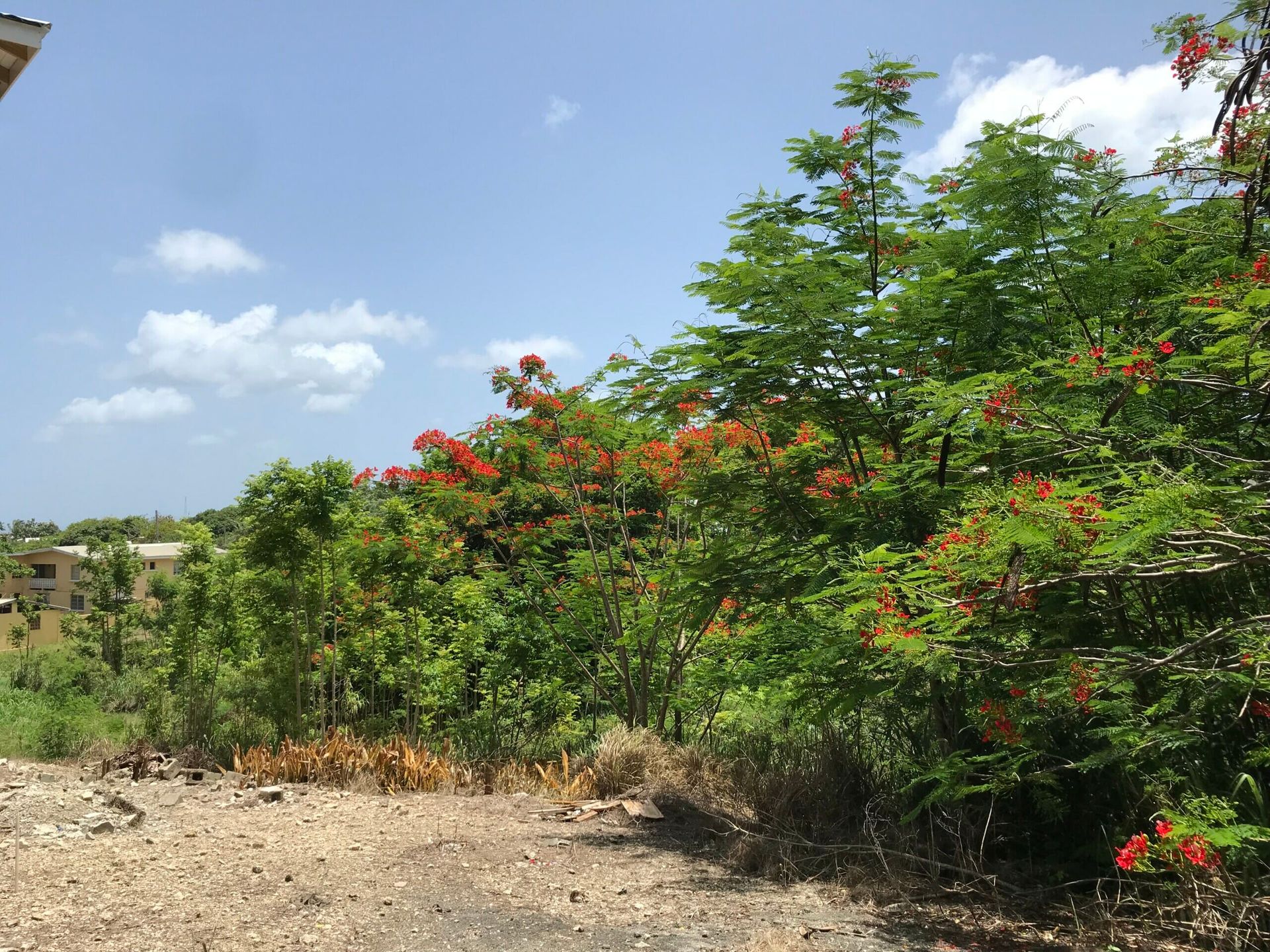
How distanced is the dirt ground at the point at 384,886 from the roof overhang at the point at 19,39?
5359 mm

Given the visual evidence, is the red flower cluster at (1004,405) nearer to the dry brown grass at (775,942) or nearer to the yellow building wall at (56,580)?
the dry brown grass at (775,942)

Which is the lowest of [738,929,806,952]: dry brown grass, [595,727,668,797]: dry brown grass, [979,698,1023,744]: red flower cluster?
[595,727,668,797]: dry brown grass

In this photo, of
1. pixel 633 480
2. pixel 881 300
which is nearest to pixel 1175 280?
pixel 881 300

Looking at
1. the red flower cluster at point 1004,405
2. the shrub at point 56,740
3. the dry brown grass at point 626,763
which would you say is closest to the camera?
the red flower cluster at point 1004,405

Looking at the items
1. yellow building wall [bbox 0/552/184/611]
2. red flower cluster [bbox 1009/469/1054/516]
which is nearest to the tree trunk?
red flower cluster [bbox 1009/469/1054/516]

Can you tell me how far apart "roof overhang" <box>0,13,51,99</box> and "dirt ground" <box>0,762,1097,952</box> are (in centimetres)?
536

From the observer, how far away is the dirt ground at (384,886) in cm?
430

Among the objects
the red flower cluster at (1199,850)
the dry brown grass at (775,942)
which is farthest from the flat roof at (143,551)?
the red flower cluster at (1199,850)

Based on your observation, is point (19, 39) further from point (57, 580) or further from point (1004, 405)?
point (57, 580)

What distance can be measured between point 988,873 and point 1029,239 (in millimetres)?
4034

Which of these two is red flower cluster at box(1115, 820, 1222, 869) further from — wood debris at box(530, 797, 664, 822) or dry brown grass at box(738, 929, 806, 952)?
wood debris at box(530, 797, 664, 822)

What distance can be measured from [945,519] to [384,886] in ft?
13.4

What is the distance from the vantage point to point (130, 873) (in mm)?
5152

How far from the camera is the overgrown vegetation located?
379cm
